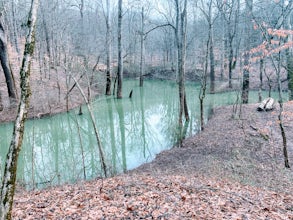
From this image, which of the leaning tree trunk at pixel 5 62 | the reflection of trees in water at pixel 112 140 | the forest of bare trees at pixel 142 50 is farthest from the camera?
the leaning tree trunk at pixel 5 62

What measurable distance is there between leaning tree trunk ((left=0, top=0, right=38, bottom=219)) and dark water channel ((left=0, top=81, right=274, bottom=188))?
4.24 m

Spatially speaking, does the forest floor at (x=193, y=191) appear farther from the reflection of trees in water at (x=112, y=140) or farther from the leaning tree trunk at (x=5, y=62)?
the leaning tree trunk at (x=5, y=62)

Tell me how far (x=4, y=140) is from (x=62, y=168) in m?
5.22

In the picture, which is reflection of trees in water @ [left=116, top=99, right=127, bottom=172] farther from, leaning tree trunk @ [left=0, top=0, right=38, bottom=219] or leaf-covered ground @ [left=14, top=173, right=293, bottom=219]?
leaning tree trunk @ [left=0, top=0, right=38, bottom=219]

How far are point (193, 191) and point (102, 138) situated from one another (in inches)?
348

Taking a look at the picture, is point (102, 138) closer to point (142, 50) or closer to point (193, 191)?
point (193, 191)

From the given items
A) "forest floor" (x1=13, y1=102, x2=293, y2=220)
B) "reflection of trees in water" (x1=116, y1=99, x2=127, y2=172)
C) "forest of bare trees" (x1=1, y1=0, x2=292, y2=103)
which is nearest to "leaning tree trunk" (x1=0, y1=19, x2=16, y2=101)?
"forest of bare trees" (x1=1, y1=0, x2=292, y2=103)

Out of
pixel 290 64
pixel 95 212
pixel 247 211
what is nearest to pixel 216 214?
pixel 247 211

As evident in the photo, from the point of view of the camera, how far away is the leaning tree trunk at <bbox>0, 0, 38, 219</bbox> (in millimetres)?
3574

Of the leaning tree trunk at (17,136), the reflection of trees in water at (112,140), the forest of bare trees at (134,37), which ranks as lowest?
the reflection of trees in water at (112,140)

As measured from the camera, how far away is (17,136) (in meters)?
3.65

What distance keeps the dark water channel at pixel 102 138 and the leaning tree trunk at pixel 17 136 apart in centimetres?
424

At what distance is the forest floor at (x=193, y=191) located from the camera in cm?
505

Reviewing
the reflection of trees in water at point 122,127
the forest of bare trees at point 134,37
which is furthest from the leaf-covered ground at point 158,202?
the forest of bare trees at point 134,37
